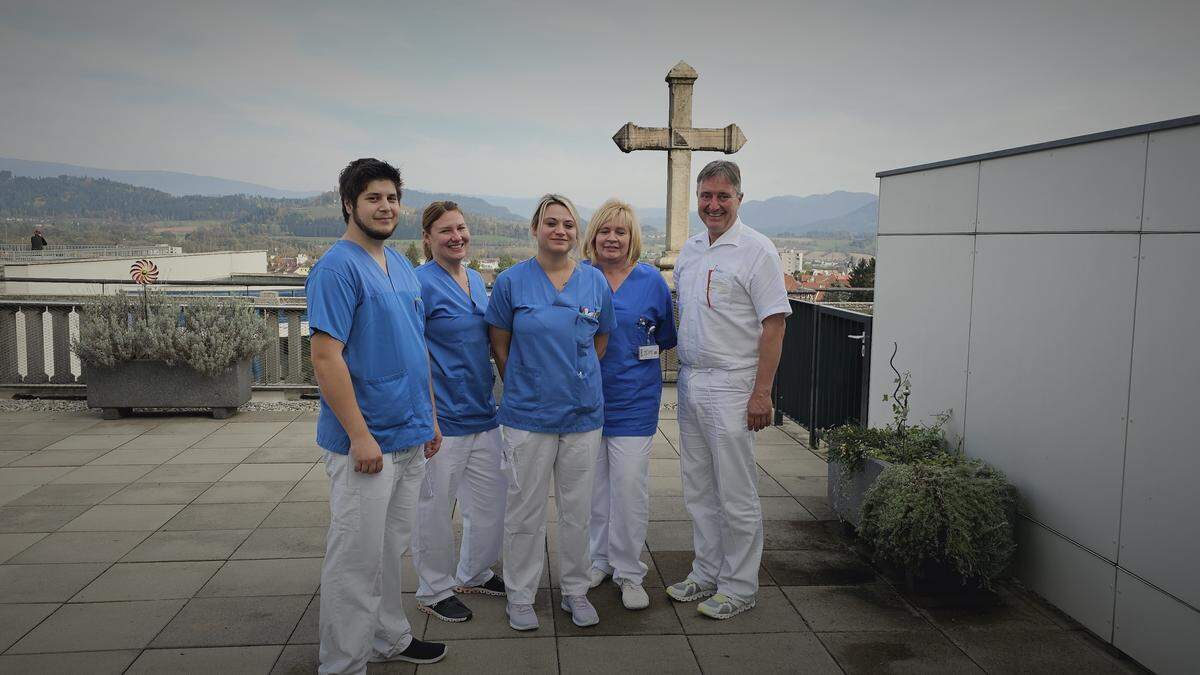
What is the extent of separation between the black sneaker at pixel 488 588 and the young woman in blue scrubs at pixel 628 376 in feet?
1.48

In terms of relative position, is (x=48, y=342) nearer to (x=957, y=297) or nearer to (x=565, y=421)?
(x=565, y=421)

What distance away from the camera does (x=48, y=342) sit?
8.07 meters

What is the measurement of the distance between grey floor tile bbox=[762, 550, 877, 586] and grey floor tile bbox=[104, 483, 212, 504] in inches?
142

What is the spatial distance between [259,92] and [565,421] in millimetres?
133611

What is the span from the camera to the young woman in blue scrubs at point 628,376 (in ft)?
11.0

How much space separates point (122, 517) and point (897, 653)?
423 centimetres

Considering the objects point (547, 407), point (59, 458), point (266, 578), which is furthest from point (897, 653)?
point (59, 458)

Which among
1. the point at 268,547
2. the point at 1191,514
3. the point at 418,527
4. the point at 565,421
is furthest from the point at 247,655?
the point at 1191,514

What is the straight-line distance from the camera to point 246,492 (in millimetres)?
4980

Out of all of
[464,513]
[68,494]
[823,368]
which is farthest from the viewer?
[823,368]

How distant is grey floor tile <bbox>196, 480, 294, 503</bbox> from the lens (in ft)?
15.9

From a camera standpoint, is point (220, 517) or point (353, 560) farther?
point (220, 517)

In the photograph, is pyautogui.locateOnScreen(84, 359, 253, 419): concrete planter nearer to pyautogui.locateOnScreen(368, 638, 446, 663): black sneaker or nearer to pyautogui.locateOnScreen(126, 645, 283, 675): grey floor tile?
pyautogui.locateOnScreen(126, 645, 283, 675): grey floor tile

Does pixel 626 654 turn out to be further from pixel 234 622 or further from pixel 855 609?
pixel 234 622
